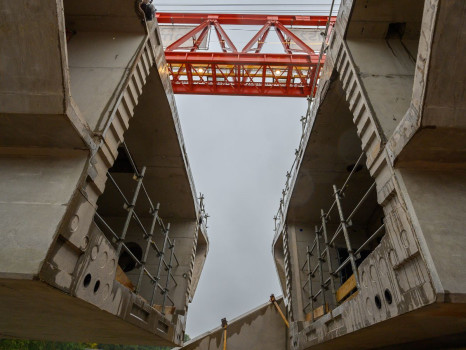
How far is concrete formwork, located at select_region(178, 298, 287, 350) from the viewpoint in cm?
873

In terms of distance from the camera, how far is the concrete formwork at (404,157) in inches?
92.2

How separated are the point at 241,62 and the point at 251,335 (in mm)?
9741

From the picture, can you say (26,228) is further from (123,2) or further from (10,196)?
(123,2)

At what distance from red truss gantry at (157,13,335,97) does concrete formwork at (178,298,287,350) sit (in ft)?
28.5

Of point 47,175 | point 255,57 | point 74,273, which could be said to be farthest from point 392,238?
point 255,57

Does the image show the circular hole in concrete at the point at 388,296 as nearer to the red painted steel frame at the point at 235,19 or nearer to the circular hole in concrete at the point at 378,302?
the circular hole in concrete at the point at 378,302

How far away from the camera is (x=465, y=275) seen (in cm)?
224

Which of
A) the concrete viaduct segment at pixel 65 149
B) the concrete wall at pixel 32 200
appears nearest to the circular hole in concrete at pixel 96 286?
the concrete viaduct segment at pixel 65 149

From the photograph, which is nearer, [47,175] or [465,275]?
[465,275]

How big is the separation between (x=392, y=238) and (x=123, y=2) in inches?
185

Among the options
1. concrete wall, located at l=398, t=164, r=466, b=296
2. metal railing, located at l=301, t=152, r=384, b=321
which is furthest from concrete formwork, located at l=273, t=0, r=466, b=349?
metal railing, located at l=301, t=152, r=384, b=321

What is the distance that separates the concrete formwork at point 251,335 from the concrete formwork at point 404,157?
3510mm

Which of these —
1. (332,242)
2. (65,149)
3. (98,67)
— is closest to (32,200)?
(65,149)

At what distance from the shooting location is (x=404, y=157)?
2896 millimetres
